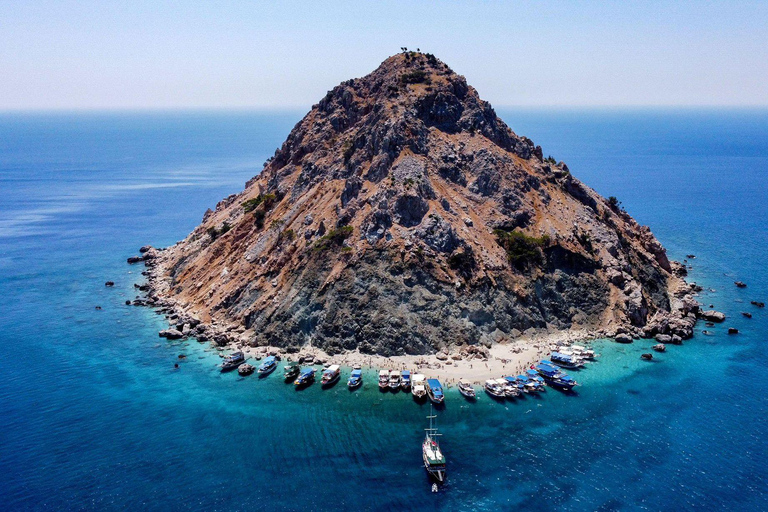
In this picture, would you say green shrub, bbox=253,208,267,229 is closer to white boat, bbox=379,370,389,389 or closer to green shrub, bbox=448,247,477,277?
green shrub, bbox=448,247,477,277

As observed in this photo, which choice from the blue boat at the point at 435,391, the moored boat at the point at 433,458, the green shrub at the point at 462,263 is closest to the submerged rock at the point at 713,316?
the green shrub at the point at 462,263

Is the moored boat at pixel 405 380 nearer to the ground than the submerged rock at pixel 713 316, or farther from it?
nearer to the ground


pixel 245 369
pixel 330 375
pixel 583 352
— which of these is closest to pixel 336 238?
pixel 330 375

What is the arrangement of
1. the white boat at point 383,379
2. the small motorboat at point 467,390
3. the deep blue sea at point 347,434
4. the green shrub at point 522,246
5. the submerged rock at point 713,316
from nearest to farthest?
the deep blue sea at point 347,434, the small motorboat at point 467,390, the white boat at point 383,379, the submerged rock at point 713,316, the green shrub at point 522,246

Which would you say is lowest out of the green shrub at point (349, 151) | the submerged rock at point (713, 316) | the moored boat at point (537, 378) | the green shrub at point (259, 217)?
the moored boat at point (537, 378)

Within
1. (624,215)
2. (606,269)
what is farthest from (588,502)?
(624,215)

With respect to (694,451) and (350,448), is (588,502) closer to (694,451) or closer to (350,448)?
(694,451)

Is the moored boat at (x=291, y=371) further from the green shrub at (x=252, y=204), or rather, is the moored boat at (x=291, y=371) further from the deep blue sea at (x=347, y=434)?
the green shrub at (x=252, y=204)

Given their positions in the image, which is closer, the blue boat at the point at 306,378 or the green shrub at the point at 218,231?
the blue boat at the point at 306,378
